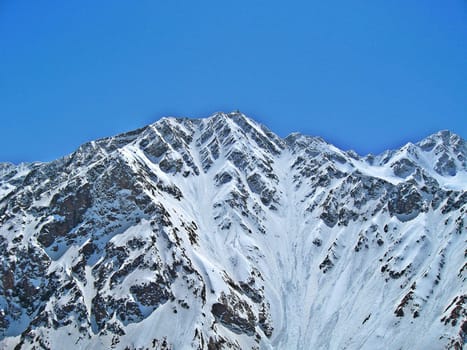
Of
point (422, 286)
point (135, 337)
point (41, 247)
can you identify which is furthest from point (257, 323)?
point (41, 247)

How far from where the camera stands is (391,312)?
565ft

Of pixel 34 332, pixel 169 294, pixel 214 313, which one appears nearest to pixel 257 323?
pixel 214 313

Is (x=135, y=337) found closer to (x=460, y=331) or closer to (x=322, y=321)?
(x=322, y=321)

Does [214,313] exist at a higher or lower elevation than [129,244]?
lower

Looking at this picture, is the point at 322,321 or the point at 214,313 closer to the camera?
the point at 214,313

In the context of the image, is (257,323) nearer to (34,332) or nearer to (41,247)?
(34,332)

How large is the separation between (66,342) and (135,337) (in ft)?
79.4

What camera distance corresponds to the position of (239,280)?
197750 millimetres

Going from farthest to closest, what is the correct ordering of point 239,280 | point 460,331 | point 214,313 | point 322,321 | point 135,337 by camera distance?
point 239,280, point 322,321, point 214,313, point 135,337, point 460,331

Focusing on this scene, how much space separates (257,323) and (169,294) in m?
34.9

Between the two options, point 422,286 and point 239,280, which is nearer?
point 422,286

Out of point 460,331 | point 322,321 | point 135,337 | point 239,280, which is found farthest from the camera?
point 239,280

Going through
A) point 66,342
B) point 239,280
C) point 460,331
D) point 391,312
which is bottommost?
point 66,342

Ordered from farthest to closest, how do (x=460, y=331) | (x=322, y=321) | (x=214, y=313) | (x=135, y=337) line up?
(x=322, y=321), (x=214, y=313), (x=135, y=337), (x=460, y=331)
